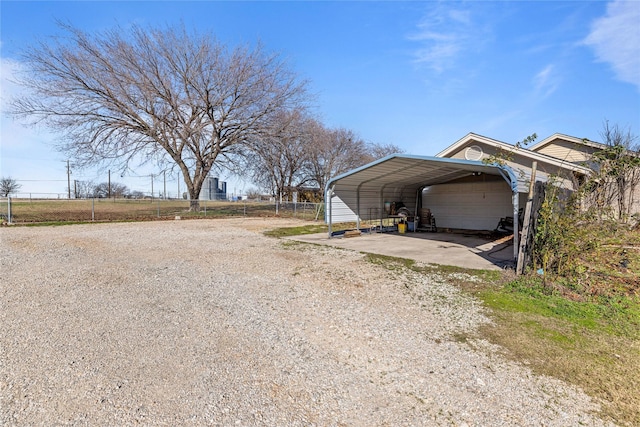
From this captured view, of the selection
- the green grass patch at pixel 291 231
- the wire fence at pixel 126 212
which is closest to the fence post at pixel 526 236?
the green grass patch at pixel 291 231

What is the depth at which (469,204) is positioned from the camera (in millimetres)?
13031

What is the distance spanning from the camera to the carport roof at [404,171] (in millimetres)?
7539

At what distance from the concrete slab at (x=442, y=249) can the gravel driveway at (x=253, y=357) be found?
1.97m

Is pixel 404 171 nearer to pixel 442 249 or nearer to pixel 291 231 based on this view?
pixel 442 249

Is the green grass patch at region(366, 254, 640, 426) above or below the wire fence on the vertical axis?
below

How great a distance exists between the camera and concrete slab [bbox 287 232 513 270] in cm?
671

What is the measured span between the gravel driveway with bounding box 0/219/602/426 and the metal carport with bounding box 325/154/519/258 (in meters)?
4.42

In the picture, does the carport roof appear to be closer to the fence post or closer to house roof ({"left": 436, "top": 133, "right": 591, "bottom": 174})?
the fence post

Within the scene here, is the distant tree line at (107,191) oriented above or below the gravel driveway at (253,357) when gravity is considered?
above

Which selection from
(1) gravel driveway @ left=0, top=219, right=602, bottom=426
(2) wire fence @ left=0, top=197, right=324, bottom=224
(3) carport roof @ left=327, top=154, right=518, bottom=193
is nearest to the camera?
(1) gravel driveway @ left=0, top=219, right=602, bottom=426

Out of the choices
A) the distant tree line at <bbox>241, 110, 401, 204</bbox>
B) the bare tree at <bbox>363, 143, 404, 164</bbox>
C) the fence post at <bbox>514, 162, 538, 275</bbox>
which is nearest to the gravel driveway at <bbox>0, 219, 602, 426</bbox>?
the fence post at <bbox>514, 162, 538, 275</bbox>

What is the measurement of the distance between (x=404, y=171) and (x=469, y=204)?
4.65m

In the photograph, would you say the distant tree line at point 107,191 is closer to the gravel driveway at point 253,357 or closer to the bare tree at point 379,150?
the bare tree at point 379,150

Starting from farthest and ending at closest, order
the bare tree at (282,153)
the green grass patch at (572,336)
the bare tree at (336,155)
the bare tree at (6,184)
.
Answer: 1. the bare tree at (6,184)
2. the bare tree at (336,155)
3. the bare tree at (282,153)
4. the green grass patch at (572,336)
